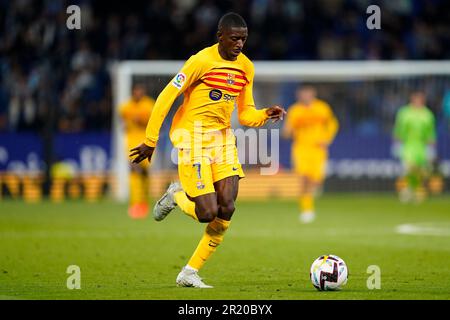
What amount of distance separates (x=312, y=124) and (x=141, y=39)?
7.76 metres

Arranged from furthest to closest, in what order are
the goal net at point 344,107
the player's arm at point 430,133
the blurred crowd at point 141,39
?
the blurred crowd at point 141,39
the goal net at point 344,107
the player's arm at point 430,133

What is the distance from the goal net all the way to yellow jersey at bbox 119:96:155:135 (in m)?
3.49

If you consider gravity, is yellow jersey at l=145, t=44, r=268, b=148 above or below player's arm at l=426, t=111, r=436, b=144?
above

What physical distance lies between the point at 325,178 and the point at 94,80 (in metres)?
6.05

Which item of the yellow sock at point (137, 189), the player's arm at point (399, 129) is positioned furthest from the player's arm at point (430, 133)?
the yellow sock at point (137, 189)

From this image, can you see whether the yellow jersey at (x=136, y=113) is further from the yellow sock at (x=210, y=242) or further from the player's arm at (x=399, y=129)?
the yellow sock at (x=210, y=242)

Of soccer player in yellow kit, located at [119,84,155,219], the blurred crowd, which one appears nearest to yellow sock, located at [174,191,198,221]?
soccer player in yellow kit, located at [119,84,155,219]

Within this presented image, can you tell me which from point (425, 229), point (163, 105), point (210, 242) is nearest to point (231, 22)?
point (163, 105)

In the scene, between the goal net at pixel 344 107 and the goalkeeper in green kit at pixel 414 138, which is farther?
the goal net at pixel 344 107

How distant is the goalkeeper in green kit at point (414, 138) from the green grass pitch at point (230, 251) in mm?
1277

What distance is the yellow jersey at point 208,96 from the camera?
33.5 feet

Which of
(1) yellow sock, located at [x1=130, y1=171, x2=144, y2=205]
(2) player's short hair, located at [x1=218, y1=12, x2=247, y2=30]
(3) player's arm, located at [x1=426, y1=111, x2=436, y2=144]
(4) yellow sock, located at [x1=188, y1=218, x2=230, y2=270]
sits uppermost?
(2) player's short hair, located at [x1=218, y1=12, x2=247, y2=30]

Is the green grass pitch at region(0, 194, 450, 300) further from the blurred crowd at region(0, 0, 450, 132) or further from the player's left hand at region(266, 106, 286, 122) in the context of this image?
the blurred crowd at region(0, 0, 450, 132)

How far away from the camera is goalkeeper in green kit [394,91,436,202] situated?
2417cm
